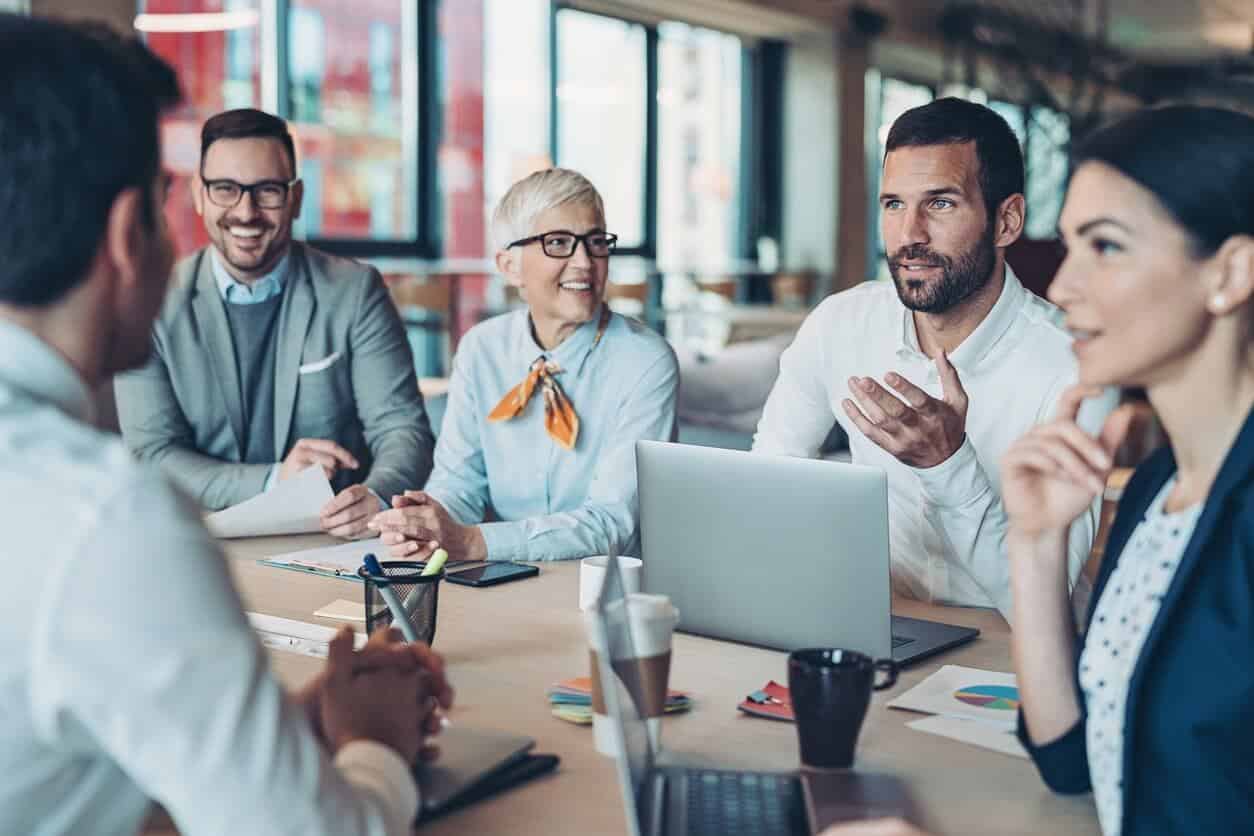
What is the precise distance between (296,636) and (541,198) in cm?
123

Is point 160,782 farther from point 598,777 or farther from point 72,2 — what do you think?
point 72,2

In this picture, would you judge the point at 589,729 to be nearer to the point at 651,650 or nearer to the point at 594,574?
the point at 651,650

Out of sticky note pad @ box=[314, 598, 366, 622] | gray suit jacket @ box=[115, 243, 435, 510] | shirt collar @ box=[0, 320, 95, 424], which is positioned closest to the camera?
shirt collar @ box=[0, 320, 95, 424]

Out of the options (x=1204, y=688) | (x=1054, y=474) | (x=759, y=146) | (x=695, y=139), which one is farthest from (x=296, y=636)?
(x=759, y=146)

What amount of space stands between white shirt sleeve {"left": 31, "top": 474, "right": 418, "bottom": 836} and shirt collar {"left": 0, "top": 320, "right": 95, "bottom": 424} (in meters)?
0.13

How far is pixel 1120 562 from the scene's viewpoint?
1374 mm

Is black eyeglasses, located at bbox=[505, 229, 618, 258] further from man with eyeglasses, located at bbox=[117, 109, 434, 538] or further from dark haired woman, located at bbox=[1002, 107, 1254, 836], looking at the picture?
dark haired woman, located at bbox=[1002, 107, 1254, 836]

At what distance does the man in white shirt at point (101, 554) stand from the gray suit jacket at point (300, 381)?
1.83 metres

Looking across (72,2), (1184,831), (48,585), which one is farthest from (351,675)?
(72,2)

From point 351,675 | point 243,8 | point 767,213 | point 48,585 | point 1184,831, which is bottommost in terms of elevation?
point 1184,831

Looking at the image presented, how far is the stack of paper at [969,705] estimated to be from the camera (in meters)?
1.42

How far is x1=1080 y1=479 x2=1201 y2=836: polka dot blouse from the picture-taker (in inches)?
48.9

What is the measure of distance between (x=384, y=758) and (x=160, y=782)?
267mm

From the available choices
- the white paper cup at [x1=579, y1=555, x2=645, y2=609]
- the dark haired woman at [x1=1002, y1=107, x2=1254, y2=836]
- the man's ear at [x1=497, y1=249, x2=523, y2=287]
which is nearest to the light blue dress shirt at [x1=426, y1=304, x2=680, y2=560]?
the man's ear at [x1=497, y1=249, x2=523, y2=287]
